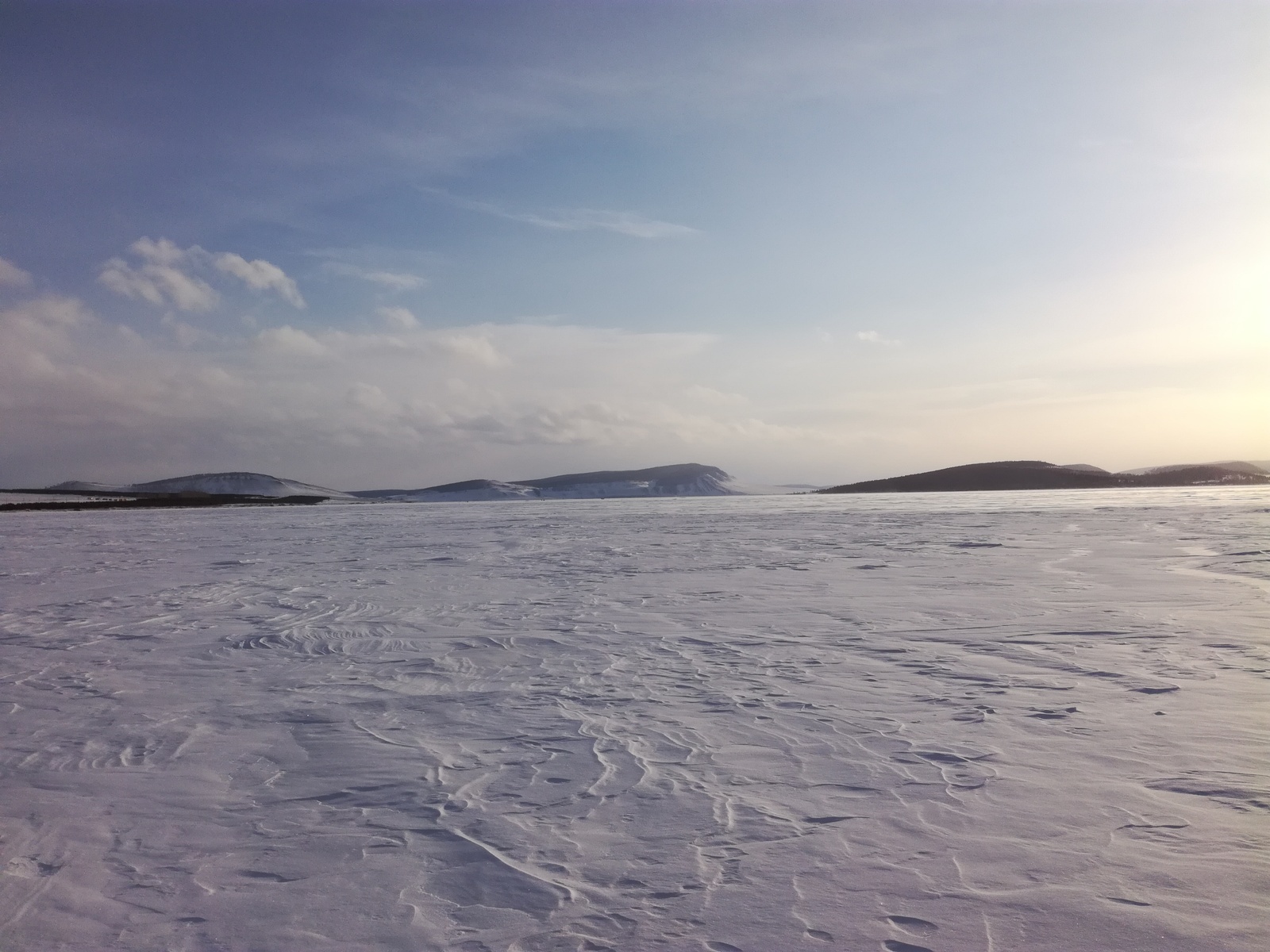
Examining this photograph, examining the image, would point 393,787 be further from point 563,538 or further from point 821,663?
point 563,538

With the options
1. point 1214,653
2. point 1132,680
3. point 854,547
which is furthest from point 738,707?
point 854,547

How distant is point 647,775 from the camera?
12.0 feet

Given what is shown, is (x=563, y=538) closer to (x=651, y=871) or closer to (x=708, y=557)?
(x=708, y=557)

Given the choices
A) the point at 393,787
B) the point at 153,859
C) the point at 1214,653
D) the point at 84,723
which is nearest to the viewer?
the point at 153,859

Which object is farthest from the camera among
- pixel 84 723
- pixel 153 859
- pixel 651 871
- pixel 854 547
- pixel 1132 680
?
pixel 854 547

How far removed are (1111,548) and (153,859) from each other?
14512 mm

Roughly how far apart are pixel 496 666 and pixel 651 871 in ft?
11.0

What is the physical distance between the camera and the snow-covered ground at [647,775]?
2496 mm

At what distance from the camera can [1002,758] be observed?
372 cm

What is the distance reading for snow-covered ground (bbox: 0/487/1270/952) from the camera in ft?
8.19

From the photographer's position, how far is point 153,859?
2943mm

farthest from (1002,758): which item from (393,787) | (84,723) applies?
(84,723)

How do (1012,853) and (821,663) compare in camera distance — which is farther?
(821,663)

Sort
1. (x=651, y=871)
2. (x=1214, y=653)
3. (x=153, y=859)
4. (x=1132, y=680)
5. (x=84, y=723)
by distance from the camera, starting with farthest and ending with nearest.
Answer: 1. (x=1214, y=653)
2. (x=1132, y=680)
3. (x=84, y=723)
4. (x=153, y=859)
5. (x=651, y=871)
